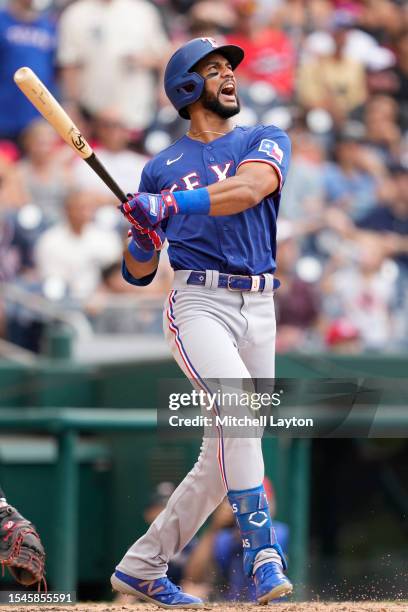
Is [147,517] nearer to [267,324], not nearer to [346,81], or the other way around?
[267,324]

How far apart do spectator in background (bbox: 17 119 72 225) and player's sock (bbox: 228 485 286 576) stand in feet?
16.0

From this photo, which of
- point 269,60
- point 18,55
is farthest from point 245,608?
point 269,60

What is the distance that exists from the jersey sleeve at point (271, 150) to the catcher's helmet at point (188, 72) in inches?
11.0

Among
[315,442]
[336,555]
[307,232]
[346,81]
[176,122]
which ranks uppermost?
[346,81]

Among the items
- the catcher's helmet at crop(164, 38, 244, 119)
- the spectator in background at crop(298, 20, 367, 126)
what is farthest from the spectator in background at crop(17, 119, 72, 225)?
the catcher's helmet at crop(164, 38, 244, 119)

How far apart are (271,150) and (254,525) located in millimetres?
1342

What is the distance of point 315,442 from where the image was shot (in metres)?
7.58

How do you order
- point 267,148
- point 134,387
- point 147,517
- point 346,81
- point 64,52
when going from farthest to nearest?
point 346,81, point 64,52, point 134,387, point 147,517, point 267,148

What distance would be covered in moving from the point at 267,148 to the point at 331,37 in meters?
6.91

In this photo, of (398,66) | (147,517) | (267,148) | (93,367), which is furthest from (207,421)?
(398,66)

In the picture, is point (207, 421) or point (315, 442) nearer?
point (207, 421)

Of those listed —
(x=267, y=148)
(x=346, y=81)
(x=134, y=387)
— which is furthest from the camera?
(x=346, y=81)

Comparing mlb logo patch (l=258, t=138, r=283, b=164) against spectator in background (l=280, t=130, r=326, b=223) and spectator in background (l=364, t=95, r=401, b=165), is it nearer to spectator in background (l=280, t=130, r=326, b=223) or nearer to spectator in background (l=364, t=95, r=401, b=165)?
spectator in background (l=280, t=130, r=326, b=223)

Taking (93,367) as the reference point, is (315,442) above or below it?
below
